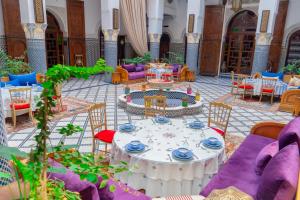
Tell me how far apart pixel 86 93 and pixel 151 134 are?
4602 millimetres

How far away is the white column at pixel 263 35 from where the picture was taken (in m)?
7.47

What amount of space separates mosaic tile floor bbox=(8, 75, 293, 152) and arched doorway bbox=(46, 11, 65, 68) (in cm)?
200

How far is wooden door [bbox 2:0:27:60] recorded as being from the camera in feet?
24.1

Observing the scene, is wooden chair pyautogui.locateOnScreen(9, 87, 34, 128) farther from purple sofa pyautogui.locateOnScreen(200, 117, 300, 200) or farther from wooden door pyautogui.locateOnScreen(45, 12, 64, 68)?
wooden door pyautogui.locateOnScreen(45, 12, 64, 68)

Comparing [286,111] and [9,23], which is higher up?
[9,23]

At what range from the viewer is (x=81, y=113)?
16.3 feet

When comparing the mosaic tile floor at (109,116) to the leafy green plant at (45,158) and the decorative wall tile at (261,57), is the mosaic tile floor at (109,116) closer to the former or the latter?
the decorative wall tile at (261,57)

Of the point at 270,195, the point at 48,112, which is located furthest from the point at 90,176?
the point at 270,195

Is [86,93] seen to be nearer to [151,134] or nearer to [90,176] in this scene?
[151,134]

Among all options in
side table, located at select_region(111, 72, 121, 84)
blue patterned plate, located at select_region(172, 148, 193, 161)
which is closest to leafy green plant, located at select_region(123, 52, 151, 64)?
side table, located at select_region(111, 72, 121, 84)

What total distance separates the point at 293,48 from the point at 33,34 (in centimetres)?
897

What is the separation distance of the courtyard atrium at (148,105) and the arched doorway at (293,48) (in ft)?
0.16

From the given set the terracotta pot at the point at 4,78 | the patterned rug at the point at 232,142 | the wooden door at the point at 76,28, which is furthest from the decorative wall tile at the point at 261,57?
the terracotta pot at the point at 4,78

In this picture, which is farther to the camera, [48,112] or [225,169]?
[225,169]
